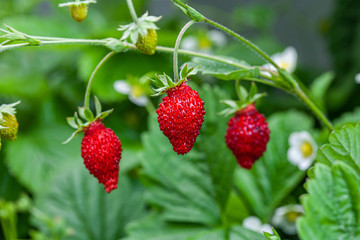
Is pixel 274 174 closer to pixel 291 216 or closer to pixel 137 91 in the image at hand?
pixel 291 216

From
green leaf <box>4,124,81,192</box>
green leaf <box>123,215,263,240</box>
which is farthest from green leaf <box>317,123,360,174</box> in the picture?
green leaf <box>4,124,81,192</box>

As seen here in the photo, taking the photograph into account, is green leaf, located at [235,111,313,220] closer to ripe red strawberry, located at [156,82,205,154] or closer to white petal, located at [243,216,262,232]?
white petal, located at [243,216,262,232]

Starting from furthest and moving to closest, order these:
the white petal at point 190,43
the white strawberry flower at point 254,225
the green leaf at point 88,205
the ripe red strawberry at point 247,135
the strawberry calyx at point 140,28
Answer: the white petal at point 190,43 → the green leaf at point 88,205 → the white strawberry flower at point 254,225 → the ripe red strawberry at point 247,135 → the strawberry calyx at point 140,28

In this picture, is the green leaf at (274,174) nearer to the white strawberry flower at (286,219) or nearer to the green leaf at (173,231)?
the white strawberry flower at (286,219)

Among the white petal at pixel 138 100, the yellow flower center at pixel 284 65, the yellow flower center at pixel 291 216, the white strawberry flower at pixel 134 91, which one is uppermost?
the yellow flower center at pixel 284 65

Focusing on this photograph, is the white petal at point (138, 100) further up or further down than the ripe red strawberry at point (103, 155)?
further up

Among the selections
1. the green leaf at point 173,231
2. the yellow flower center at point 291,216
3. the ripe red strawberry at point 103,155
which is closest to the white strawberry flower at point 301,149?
the yellow flower center at point 291,216

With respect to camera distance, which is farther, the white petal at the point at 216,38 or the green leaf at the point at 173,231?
the white petal at the point at 216,38
